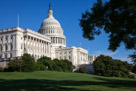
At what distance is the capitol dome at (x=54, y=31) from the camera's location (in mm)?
153812

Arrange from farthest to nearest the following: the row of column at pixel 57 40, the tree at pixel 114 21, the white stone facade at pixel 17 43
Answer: the row of column at pixel 57 40, the white stone facade at pixel 17 43, the tree at pixel 114 21

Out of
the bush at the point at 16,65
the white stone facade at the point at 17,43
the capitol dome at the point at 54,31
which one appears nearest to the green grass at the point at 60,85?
the bush at the point at 16,65

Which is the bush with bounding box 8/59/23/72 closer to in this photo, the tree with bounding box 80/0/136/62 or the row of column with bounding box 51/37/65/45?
the tree with bounding box 80/0/136/62

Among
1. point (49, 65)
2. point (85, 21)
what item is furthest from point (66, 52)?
point (85, 21)

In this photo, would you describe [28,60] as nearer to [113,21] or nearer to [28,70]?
[28,70]

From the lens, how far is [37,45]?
116438mm

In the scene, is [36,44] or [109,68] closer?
[109,68]

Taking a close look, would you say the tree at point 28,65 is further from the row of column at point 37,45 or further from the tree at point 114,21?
the tree at point 114,21

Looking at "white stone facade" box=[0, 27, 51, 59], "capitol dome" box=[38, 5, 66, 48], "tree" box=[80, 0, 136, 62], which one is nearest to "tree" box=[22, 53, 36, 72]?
"white stone facade" box=[0, 27, 51, 59]

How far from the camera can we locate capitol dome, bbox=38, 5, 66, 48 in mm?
153812

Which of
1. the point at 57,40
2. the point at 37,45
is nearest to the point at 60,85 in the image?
the point at 37,45

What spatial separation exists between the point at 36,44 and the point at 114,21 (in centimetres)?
9564

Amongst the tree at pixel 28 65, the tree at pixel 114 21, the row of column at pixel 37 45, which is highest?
the row of column at pixel 37 45

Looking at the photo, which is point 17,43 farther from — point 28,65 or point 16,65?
point 28,65
